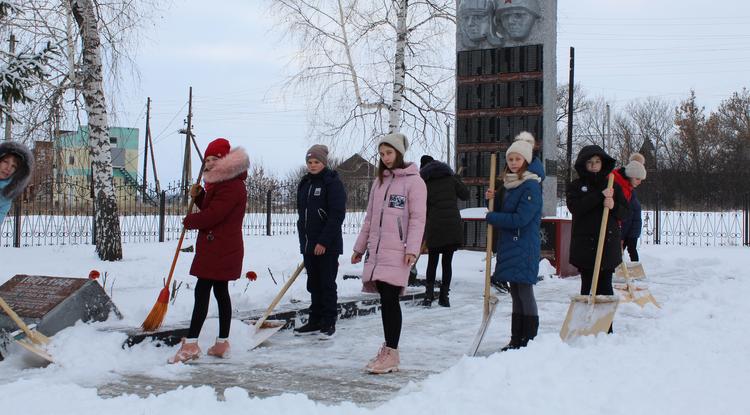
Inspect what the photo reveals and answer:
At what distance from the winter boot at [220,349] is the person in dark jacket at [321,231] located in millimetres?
1081

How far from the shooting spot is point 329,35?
1602 cm

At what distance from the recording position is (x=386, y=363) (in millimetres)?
4816

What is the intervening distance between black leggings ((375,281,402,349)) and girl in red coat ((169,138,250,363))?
1149 millimetres

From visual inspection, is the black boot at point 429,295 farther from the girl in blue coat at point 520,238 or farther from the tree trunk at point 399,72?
the tree trunk at point 399,72

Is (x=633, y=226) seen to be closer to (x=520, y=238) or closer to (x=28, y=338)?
(x=520, y=238)

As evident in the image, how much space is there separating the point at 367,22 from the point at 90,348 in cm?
1157

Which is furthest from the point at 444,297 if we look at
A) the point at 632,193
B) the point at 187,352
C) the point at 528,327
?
the point at 187,352

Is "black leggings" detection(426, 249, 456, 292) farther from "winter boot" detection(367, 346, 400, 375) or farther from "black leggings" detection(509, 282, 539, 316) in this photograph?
"winter boot" detection(367, 346, 400, 375)

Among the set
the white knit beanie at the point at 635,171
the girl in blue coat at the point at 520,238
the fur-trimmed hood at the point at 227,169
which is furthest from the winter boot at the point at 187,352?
the white knit beanie at the point at 635,171

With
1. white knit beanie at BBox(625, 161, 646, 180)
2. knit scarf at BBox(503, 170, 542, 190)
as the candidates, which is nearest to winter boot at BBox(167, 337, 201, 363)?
knit scarf at BBox(503, 170, 542, 190)

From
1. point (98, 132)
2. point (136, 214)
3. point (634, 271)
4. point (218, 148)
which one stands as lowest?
point (634, 271)

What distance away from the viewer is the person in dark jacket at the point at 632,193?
25.6 feet

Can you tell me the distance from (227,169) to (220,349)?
1.37 m

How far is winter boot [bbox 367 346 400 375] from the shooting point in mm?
4773
